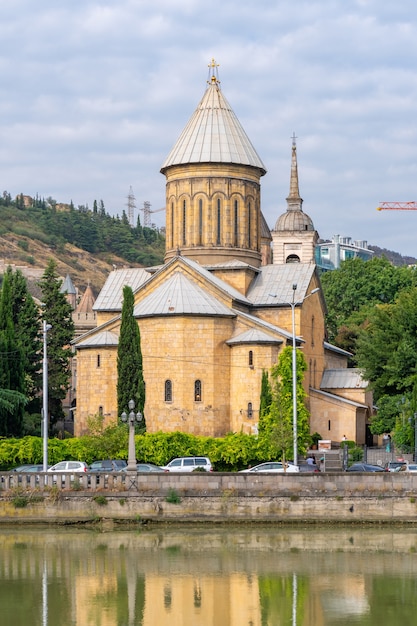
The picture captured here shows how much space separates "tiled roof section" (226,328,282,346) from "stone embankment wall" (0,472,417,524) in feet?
49.4

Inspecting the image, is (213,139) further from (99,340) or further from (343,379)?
(343,379)

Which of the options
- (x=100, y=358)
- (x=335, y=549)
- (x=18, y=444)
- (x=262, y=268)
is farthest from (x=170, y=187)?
(x=335, y=549)

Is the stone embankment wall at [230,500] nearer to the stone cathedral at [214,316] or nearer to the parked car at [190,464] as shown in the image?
the parked car at [190,464]

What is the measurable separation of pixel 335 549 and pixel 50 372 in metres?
29.1

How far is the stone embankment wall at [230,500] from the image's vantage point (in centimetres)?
3347

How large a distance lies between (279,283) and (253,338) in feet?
20.1

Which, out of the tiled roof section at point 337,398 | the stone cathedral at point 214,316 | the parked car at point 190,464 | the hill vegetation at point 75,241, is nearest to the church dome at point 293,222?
the stone cathedral at point 214,316

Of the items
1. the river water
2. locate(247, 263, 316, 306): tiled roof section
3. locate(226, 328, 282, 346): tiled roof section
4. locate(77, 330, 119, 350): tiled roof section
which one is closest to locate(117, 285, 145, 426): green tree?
locate(77, 330, 119, 350): tiled roof section

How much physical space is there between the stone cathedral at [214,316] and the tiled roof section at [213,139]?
0.18 ft

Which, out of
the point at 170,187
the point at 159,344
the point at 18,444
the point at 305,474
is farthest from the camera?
the point at 170,187

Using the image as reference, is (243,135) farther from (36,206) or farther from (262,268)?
(36,206)

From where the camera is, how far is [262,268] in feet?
182

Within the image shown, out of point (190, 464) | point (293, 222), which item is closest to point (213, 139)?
point (190, 464)

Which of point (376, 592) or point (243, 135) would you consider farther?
point (243, 135)
